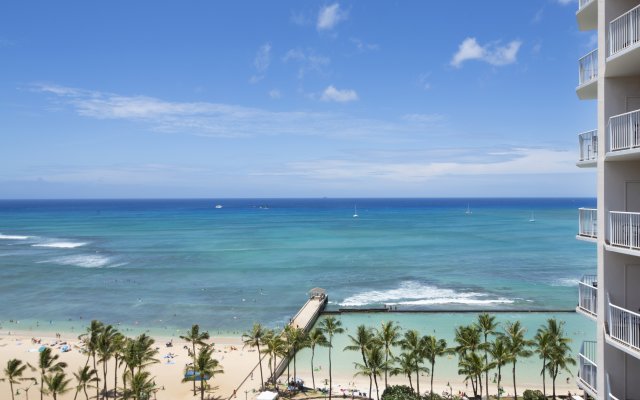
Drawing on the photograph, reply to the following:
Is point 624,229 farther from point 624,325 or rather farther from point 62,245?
point 62,245

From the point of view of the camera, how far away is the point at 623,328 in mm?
10445

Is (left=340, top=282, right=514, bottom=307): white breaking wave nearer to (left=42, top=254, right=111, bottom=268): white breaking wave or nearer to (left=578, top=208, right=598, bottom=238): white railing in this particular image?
(left=578, top=208, right=598, bottom=238): white railing

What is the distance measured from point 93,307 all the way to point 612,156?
2292 inches

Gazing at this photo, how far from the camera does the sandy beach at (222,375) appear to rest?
31.4 m

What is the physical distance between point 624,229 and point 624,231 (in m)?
0.05

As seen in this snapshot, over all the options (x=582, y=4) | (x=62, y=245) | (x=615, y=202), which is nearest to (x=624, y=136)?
(x=615, y=202)

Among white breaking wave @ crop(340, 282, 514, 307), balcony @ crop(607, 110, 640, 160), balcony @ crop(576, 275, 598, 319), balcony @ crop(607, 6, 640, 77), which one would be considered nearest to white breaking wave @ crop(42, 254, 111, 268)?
white breaking wave @ crop(340, 282, 514, 307)

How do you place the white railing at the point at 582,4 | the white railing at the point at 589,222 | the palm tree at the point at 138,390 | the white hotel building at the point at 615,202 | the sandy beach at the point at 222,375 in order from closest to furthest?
the white hotel building at the point at 615,202 → the white railing at the point at 589,222 → the white railing at the point at 582,4 → the palm tree at the point at 138,390 → the sandy beach at the point at 222,375

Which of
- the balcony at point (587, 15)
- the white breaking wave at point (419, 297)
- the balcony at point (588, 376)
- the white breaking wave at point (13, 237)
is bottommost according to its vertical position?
the white breaking wave at point (419, 297)

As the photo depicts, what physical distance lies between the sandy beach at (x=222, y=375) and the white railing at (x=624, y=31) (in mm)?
26037

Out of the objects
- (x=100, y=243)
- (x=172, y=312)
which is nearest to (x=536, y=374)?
(x=172, y=312)

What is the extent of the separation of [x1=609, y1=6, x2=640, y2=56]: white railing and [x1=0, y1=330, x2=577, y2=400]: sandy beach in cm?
2604

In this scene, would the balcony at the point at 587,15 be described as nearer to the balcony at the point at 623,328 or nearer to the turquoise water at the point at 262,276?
the balcony at the point at 623,328

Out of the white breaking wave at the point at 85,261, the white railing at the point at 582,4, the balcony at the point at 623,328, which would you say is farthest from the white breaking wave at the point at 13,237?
the balcony at the point at 623,328
